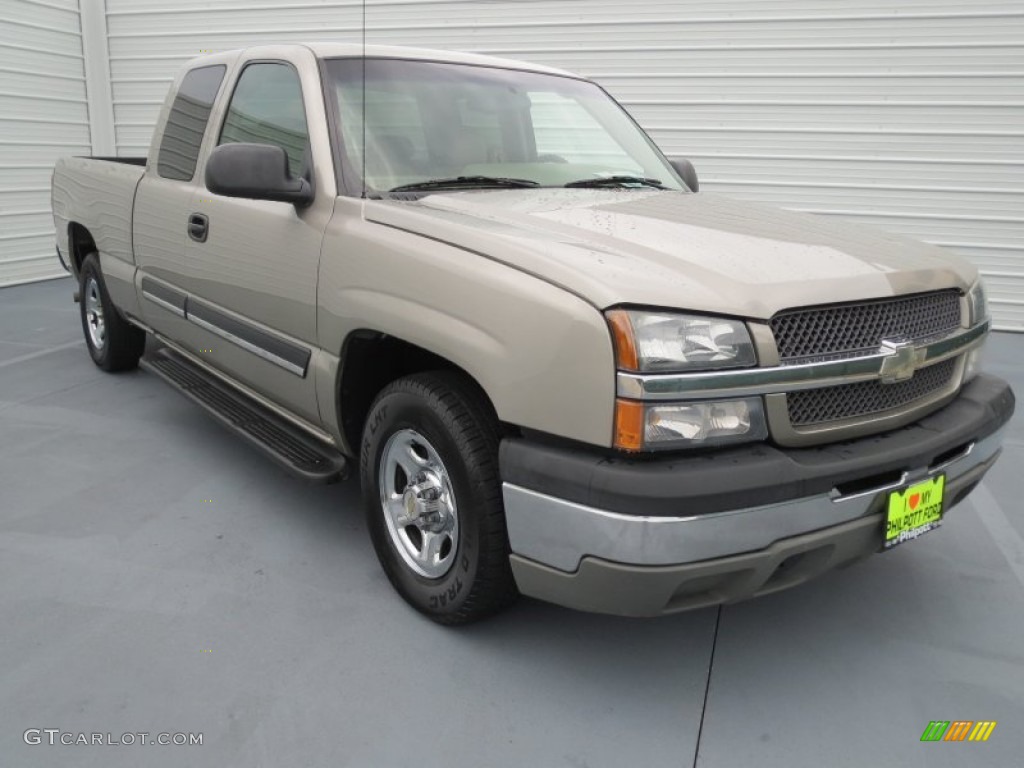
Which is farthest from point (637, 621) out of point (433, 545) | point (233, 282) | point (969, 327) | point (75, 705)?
point (233, 282)

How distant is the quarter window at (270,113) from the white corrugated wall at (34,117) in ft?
20.1

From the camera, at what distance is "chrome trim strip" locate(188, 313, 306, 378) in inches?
121

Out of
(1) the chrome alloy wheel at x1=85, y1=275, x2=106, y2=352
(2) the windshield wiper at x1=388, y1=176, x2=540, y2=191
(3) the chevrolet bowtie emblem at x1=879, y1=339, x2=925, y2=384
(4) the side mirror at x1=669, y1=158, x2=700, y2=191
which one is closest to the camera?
(3) the chevrolet bowtie emblem at x1=879, y1=339, x2=925, y2=384

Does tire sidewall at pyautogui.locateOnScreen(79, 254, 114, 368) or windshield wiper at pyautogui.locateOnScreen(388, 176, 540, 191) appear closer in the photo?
windshield wiper at pyautogui.locateOnScreen(388, 176, 540, 191)

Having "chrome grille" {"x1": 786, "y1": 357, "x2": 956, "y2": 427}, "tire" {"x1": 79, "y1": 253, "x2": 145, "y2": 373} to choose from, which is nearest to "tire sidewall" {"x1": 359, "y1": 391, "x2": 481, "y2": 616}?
"chrome grille" {"x1": 786, "y1": 357, "x2": 956, "y2": 427}

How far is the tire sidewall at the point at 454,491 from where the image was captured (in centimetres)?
229

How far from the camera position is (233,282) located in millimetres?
3354

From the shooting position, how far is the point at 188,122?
3957 mm

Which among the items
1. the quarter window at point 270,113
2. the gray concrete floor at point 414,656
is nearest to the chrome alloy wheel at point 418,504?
the gray concrete floor at point 414,656

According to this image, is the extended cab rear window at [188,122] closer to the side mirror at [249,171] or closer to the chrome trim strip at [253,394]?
the chrome trim strip at [253,394]

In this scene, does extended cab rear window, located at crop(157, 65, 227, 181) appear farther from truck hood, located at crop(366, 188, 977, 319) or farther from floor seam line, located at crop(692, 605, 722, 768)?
floor seam line, located at crop(692, 605, 722, 768)

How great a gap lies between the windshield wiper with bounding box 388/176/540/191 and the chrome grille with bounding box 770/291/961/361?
132 centimetres

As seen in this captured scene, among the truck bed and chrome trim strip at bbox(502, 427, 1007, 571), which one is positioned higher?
the truck bed

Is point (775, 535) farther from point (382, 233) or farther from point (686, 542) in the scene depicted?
point (382, 233)
